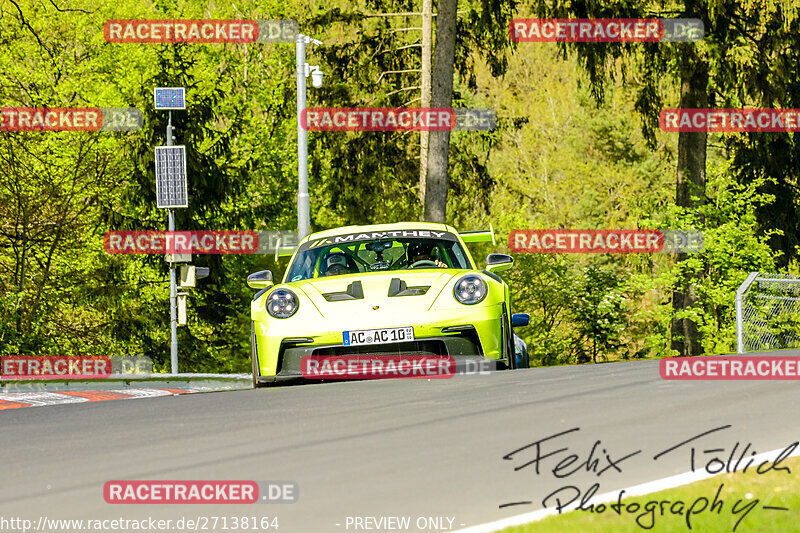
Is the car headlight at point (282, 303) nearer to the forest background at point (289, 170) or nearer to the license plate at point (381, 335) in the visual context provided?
the license plate at point (381, 335)

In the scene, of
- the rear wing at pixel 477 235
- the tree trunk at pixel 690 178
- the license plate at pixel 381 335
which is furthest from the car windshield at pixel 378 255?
the tree trunk at pixel 690 178

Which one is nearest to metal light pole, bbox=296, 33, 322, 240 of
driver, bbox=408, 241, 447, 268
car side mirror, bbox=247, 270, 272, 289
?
driver, bbox=408, 241, 447, 268

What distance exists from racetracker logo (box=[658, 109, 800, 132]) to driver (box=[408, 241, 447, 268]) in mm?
18026

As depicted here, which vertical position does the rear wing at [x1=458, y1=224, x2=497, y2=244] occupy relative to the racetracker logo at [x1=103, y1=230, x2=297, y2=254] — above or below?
above

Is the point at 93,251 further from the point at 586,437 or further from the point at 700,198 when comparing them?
the point at 586,437

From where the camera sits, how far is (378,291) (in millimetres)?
10891

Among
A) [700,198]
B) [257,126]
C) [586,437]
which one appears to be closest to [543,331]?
[257,126]

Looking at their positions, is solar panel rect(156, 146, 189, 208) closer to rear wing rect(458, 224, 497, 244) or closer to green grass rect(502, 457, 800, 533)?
rear wing rect(458, 224, 497, 244)

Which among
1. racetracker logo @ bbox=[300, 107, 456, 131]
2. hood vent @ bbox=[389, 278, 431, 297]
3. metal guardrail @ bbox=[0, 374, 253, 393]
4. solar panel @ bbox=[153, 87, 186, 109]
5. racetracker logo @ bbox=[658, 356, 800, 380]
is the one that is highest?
solar panel @ bbox=[153, 87, 186, 109]

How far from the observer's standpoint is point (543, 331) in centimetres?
4500

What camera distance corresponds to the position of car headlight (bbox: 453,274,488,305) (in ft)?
35.5

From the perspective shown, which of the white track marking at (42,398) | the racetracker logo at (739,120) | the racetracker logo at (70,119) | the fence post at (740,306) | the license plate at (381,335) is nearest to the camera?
the license plate at (381,335)

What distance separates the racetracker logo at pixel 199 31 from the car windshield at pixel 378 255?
28.6 m

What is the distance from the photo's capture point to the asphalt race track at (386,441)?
6051 millimetres
